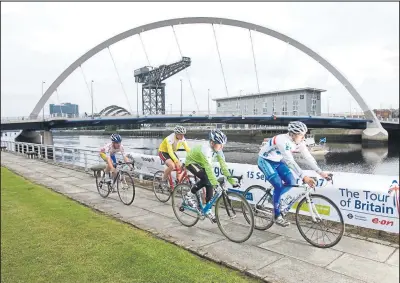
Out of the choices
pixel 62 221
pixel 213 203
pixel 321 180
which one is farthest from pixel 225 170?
pixel 62 221

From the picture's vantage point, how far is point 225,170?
5500 mm

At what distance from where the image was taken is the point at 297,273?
3908mm

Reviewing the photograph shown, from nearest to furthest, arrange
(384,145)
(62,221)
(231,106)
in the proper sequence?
(62,221) → (231,106) → (384,145)

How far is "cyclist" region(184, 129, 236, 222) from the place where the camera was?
5.31m

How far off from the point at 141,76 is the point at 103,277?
5161mm

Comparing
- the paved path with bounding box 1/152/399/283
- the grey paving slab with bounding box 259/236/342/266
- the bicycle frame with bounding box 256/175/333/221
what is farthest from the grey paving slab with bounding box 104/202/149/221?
the bicycle frame with bounding box 256/175/333/221

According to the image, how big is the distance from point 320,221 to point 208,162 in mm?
1963

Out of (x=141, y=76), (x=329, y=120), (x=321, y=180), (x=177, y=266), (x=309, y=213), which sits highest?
(x=141, y=76)

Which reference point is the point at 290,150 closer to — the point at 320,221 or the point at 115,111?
the point at 320,221

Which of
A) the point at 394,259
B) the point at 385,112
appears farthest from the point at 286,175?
the point at 385,112

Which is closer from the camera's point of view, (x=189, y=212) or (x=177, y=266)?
(x=177, y=266)

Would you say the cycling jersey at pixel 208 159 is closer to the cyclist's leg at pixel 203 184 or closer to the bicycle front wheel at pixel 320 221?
the cyclist's leg at pixel 203 184

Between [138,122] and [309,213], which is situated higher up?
[138,122]

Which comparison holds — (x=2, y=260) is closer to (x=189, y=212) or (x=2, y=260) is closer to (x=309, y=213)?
(x=189, y=212)
